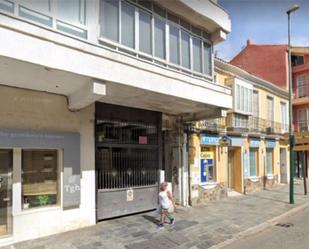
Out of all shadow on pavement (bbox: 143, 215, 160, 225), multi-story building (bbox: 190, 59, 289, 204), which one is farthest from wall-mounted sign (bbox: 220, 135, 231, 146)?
shadow on pavement (bbox: 143, 215, 160, 225)

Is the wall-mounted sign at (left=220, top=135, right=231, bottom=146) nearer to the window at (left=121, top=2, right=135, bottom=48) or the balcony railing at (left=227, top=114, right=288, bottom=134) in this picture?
the balcony railing at (left=227, top=114, right=288, bottom=134)

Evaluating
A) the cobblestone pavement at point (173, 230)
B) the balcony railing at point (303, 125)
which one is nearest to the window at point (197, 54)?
the cobblestone pavement at point (173, 230)

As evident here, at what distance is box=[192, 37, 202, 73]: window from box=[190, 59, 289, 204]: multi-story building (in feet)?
10.8

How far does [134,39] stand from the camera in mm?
8227

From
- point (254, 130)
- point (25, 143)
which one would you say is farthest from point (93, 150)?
point (254, 130)

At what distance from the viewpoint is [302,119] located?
982 inches

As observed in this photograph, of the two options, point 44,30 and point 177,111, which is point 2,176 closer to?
point 44,30

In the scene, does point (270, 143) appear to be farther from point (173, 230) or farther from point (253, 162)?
point (173, 230)

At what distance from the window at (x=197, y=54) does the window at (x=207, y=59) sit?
32 cm

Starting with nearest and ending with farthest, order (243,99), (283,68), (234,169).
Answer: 1. (243,99)
2. (234,169)
3. (283,68)

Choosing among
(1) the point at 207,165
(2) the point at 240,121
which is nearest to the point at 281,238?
(1) the point at 207,165

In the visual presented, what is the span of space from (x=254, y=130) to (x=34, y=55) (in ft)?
45.9

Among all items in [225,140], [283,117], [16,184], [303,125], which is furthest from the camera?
[303,125]

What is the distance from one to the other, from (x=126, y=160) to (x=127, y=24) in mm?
4484
